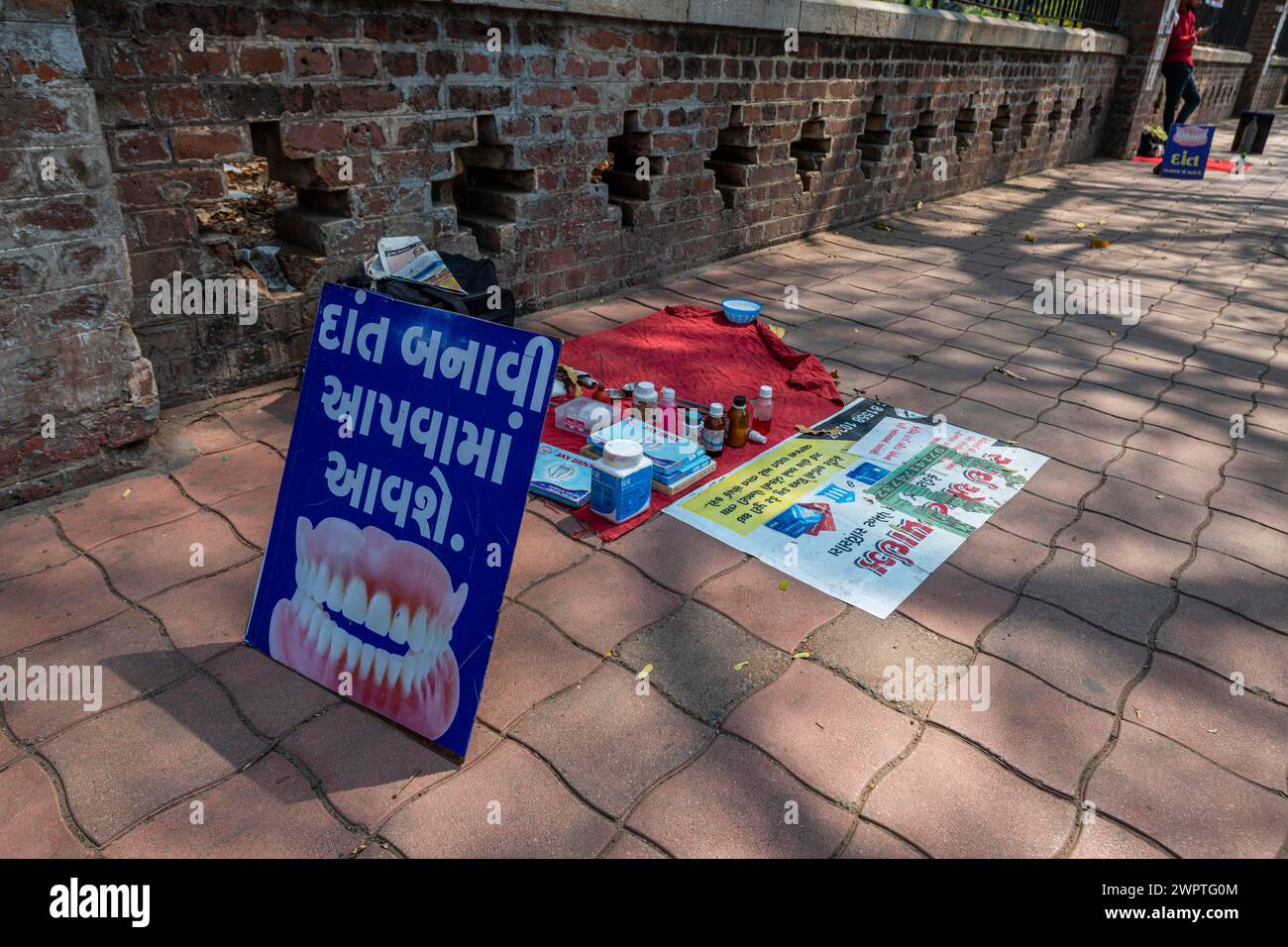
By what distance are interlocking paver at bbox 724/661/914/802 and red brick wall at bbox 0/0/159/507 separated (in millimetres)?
2570

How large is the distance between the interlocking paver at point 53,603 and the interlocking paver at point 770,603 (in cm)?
186

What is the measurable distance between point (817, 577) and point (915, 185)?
23.4ft

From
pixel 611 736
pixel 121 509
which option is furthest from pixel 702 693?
pixel 121 509

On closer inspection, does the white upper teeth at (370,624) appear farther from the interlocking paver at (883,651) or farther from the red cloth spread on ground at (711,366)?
the red cloth spread on ground at (711,366)

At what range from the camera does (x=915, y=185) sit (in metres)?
8.39

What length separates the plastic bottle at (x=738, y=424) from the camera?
3.39m

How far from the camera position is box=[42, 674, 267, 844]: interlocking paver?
178 cm

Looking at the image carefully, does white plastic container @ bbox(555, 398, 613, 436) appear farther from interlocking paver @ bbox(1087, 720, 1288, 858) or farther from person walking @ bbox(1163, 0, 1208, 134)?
person walking @ bbox(1163, 0, 1208, 134)

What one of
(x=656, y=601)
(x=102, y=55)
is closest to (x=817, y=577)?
(x=656, y=601)

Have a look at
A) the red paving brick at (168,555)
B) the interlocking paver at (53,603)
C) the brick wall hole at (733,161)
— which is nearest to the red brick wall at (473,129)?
the brick wall hole at (733,161)

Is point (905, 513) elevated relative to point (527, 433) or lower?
lower

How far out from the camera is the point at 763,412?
11.8 ft

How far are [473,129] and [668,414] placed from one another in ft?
6.26
